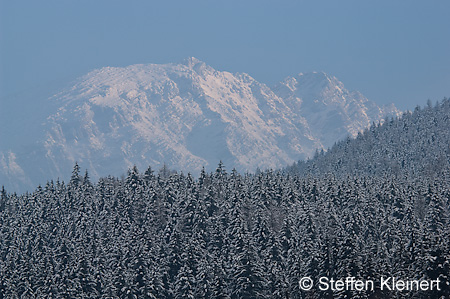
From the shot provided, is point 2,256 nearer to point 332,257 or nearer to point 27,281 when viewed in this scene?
point 27,281

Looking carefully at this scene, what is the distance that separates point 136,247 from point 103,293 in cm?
882

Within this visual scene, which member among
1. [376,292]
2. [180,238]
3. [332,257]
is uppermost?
[180,238]

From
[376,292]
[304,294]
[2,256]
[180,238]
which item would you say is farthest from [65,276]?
[376,292]

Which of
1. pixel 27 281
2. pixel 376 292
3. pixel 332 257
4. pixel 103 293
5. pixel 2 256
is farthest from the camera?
pixel 2 256

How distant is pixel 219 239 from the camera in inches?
5113

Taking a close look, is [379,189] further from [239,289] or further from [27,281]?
[27,281]

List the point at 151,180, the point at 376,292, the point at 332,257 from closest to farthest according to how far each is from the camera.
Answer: the point at 376,292 < the point at 332,257 < the point at 151,180

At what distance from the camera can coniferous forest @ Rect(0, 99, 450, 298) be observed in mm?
100312

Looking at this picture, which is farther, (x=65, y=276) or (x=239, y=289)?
(x=65, y=276)

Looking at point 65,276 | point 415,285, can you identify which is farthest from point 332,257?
point 65,276

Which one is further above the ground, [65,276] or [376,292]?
[65,276]

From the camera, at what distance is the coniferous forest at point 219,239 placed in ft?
329

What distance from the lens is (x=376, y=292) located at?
89.7 metres

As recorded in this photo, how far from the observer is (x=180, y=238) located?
125688 mm
